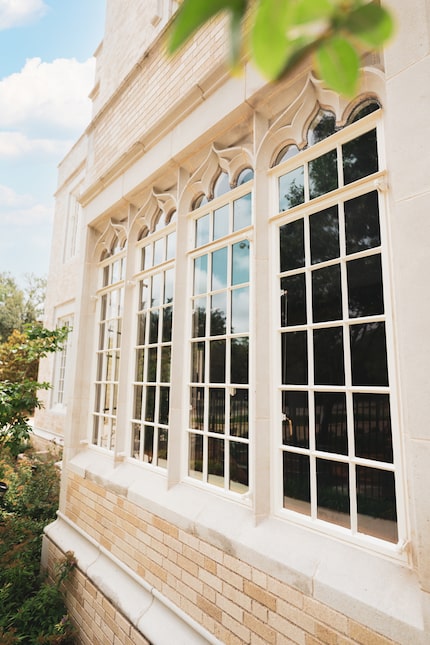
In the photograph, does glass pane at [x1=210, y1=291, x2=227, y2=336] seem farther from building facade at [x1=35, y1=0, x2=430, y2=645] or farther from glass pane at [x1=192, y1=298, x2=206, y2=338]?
glass pane at [x1=192, y1=298, x2=206, y2=338]

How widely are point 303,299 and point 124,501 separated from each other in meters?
2.63

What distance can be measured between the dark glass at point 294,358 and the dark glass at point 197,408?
2.96 feet

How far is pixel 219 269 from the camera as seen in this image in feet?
10.6

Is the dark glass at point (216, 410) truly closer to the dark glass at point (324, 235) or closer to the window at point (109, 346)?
the dark glass at point (324, 235)

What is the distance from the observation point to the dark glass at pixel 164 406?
3.56 m

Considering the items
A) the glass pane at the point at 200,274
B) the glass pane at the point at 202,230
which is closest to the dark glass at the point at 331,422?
the glass pane at the point at 200,274

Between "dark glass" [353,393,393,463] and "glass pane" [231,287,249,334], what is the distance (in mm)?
1079

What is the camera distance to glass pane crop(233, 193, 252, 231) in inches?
120

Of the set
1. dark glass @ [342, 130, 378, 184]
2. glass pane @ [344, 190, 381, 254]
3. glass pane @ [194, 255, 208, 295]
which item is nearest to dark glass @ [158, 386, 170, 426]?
glass pane @ [194, 255, 208, 295]

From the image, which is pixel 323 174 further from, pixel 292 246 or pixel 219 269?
pixel 219 269

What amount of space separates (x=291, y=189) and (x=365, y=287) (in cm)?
101

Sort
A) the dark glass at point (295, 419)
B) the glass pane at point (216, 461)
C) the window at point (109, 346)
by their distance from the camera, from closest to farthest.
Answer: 1. the dark glass at point (295, 419)
2. the glass pane at point (216, 461)
3. the window at point (109, 346)

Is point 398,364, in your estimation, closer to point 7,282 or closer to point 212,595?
point 212,595

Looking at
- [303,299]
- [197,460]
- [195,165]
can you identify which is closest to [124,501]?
[197,460]
